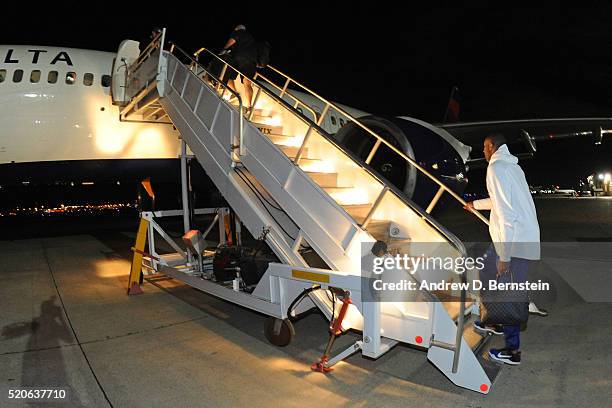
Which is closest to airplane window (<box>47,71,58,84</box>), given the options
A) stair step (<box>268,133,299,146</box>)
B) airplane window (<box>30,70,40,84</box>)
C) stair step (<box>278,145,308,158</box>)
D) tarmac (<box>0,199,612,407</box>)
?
airplane window (<box>30,70,40,84</box>)

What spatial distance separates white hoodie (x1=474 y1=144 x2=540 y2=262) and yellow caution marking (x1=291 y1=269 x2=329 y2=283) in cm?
132

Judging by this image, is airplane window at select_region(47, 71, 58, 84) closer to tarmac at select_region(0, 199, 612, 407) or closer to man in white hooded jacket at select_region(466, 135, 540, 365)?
tarmac at select_region(0, 199, 612, 407)

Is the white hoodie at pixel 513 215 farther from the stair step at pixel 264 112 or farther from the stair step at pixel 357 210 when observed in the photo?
the stair step at pixel 264 112

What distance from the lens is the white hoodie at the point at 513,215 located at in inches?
130

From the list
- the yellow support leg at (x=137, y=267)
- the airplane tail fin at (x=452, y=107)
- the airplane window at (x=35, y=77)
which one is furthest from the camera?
the airplane tail fin at (x=452, y=107)

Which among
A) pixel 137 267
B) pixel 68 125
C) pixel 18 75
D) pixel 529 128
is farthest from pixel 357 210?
pixel 529 128

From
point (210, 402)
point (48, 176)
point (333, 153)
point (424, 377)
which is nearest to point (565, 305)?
point (424, 377)

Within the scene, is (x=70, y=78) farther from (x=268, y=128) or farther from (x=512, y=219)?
(x=512, y=219)

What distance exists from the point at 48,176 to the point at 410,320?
330 inches

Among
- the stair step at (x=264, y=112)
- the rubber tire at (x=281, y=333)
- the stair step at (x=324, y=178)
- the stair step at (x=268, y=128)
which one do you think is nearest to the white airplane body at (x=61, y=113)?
the stair step at (x=264, y=112)

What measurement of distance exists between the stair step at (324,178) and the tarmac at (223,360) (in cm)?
152

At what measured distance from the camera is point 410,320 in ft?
11.0

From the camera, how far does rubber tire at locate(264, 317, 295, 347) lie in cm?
407

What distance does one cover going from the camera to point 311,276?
3607mm
